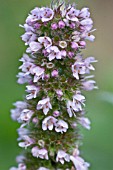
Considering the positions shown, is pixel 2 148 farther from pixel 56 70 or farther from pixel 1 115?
pixel 56 70

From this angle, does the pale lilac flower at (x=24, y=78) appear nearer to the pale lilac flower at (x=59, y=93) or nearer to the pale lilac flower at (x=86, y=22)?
the pale lilac flower at (x=59, y=93)

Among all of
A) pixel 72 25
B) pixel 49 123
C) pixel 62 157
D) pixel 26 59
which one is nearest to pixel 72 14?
pixel 72 25

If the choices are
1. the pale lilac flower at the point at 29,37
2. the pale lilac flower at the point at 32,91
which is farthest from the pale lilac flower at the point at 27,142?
the pale lilac flower at the point at 29,37

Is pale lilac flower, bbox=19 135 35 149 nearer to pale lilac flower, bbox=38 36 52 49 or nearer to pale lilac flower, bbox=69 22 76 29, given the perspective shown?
pale lilac flower, bbox=38 36 52 49

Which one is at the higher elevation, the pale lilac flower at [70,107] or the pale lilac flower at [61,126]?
the pale lilac flower at [70,107]

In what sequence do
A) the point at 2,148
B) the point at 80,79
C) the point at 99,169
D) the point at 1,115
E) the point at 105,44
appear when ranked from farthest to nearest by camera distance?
1. the point at 105,44
2. the point at 1,115
3. the point at 2,148
4. the point at 99,169
5. the point at 80,79

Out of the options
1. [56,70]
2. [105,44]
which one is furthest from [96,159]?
[105,44]

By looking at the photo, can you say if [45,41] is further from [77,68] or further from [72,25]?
[77,68]

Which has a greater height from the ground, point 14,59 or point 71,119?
point 14,59
